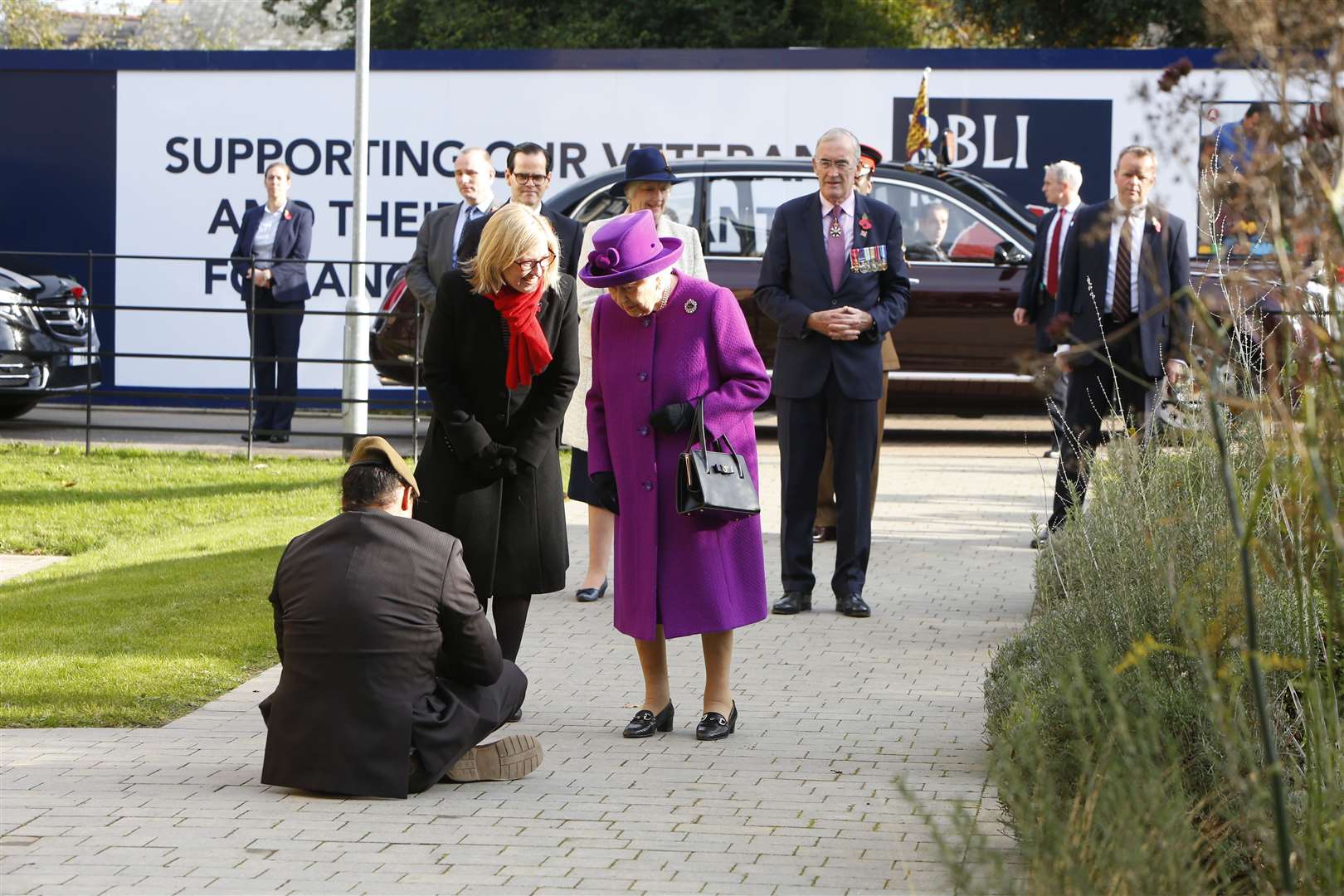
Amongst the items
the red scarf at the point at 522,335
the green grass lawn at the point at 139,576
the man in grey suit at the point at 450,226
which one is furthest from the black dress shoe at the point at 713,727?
the man in grey suit at the point at 450,226

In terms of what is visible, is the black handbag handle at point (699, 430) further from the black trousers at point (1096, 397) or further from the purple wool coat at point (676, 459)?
the black trousers at point (1096, 397)

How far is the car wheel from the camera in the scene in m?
16.3

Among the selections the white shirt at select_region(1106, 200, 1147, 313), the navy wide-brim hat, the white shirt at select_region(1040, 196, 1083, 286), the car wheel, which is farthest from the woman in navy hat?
the car wheel

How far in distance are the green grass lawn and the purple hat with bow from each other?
7.54 feet

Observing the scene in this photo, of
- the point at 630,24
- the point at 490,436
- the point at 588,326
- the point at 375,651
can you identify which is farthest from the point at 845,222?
the point at 630,24

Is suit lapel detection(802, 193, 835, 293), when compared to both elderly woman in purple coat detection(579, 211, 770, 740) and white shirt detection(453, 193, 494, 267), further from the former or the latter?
elderly woman in purple coat detection(579, 211, 770, 740)

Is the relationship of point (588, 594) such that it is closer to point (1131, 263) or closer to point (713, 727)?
point (713, 727)

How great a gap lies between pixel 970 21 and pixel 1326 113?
38027 millimetres

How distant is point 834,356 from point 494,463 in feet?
8.29

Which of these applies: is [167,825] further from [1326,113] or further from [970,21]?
[970,21]

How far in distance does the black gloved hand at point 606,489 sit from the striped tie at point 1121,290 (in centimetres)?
386

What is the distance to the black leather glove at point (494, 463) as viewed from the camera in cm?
637

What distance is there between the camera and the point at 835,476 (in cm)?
854

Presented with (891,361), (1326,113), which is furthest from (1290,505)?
(891,361)
